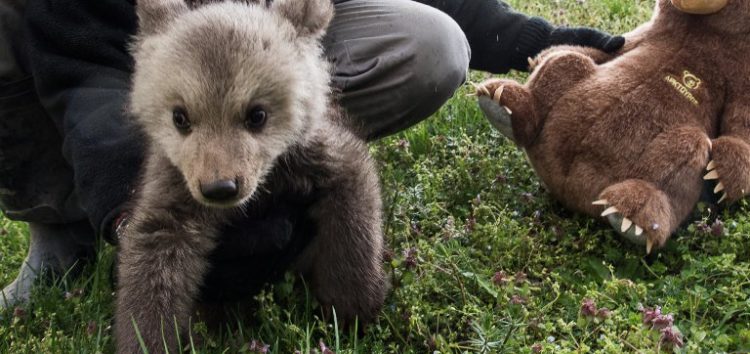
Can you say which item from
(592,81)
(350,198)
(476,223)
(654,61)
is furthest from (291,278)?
(654,61)

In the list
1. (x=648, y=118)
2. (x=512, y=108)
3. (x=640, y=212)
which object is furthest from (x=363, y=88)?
(x=640, y=212)

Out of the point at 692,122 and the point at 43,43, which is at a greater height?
the point at 43,43

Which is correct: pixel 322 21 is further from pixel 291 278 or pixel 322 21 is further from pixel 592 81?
pixel 592 81

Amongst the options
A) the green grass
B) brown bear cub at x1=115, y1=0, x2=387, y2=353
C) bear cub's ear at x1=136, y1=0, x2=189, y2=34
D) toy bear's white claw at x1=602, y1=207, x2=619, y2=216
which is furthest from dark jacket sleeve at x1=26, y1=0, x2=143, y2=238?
toy bear's white claw at x1=602, y1=207, x2=619, y2=216

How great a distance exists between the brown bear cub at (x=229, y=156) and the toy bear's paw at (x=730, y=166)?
1263 millimetres

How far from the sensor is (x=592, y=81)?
135 inches

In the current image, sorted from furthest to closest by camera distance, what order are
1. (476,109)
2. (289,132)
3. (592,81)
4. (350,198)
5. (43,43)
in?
1. (476,109)
2. (592,81)
3. (43,43)
4. (350,198)
5. (289,132)

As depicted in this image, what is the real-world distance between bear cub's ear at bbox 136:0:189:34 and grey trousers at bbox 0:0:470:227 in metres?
1.07

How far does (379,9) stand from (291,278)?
140 centimetres

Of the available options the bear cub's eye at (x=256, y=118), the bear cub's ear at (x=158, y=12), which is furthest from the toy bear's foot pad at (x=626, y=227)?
the bear cub's ear at (x=158, y=12)

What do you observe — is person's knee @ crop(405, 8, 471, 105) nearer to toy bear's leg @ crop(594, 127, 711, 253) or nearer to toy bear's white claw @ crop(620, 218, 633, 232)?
toy bear's leg @ crop(594, 127, 711, 253)

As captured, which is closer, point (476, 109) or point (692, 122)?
point (692, 122)

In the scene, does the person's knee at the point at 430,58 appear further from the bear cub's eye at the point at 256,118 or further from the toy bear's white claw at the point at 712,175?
the bear cub's eye at the point at 256,118

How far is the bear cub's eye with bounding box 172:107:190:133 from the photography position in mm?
2447
